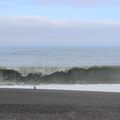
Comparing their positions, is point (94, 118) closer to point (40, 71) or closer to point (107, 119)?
point (107, 119)

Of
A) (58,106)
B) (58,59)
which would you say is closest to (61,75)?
(58,106)

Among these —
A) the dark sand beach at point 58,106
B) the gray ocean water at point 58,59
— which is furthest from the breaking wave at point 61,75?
the gray ocean water at point 58,59

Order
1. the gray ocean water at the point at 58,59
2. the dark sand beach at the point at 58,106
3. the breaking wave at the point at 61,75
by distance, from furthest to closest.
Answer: the gray ocean water at the point at 58,59
the breaking wave at the point at 61,75
the dark sand beach at the point at 58,106

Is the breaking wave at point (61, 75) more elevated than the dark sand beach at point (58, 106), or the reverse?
the breaking wave at point (61, 75)

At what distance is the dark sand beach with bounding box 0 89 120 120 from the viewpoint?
10617 mm

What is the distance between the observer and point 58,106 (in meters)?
12.3

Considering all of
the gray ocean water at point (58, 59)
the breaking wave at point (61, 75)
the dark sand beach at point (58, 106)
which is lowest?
the dark sand beach at point (58, 106)

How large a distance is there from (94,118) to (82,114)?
68cm

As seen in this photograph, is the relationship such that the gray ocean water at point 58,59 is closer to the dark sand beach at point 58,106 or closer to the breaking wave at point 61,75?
the breaking wave at point 61,75

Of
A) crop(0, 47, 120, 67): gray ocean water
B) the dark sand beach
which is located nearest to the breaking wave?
the dark sand beach

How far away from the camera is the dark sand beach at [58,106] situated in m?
10.6

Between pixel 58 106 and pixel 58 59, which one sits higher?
pixel 58 59

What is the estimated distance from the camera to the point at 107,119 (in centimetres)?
1019

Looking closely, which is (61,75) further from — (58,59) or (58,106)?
(58,59)
